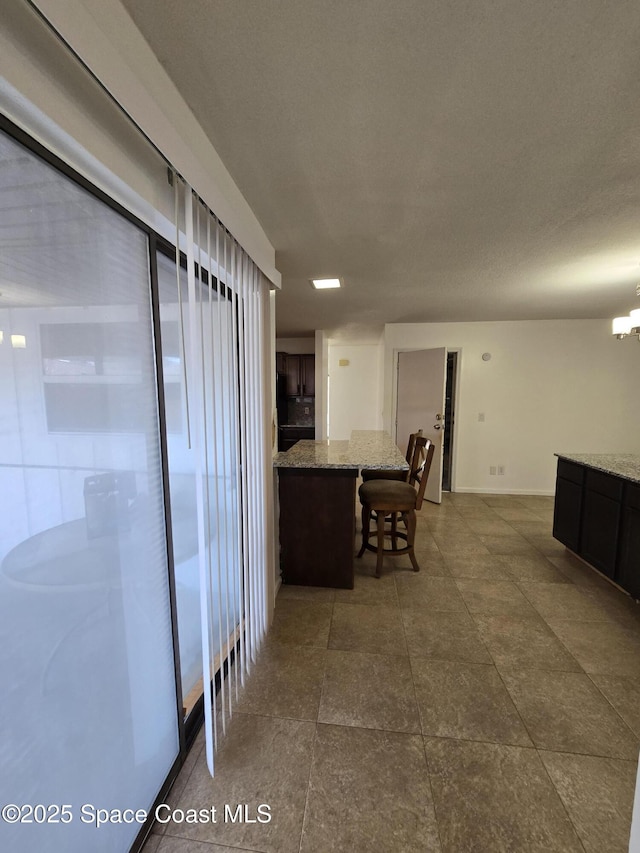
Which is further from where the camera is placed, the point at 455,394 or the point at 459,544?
the point at 455,394

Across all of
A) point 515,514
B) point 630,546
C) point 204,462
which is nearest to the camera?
A: point 204,462

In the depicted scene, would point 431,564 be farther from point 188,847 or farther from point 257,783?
point 188,847

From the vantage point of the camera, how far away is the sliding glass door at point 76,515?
668 mm

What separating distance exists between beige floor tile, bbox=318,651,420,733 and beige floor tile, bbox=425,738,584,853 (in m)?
0.15

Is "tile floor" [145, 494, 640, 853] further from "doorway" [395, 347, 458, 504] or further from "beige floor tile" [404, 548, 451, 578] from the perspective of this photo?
"doorway" [395, 347, 458, 504]

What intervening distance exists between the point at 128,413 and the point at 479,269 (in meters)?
2.63

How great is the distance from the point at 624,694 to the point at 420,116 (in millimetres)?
2559

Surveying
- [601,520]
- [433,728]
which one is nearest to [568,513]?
[601,520]

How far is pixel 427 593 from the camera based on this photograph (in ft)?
7.79

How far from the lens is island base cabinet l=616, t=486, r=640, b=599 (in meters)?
2.14

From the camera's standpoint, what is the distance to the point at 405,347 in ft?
15.1

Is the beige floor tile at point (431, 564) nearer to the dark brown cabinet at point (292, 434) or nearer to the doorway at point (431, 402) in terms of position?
the doorway at point (431, 402)

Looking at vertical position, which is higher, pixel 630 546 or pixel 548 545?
pixel 630 546

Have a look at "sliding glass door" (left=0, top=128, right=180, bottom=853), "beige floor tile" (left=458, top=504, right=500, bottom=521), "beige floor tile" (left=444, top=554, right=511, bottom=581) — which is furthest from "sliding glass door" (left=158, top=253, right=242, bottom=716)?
"beige floor tile" (left=458, top=504, right=500, bottom=521)
